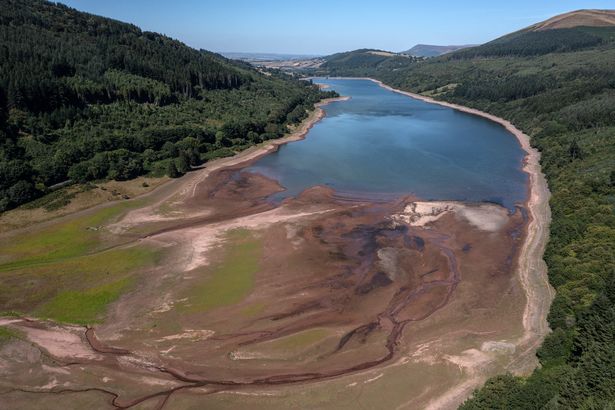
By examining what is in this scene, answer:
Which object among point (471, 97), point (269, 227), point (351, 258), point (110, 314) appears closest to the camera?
point (110, 314)

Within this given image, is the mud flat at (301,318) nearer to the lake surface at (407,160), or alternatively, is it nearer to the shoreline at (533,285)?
the shoreline at (533,285)

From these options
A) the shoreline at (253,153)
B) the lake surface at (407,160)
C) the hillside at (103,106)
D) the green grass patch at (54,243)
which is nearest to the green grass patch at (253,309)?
the green grass patch at (54,243)

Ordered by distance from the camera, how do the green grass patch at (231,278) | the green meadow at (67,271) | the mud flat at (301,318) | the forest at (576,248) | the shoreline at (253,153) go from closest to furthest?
the forest at (576,248) → the mud flat at (301,318) → the green meadow at (67,271) → the green grass patch at (231,278) → the shoreline at (253,153)

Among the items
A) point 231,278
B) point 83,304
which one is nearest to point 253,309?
point 231,278

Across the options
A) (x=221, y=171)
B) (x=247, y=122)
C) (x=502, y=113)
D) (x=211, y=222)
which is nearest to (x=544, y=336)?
(x=211, y=222)

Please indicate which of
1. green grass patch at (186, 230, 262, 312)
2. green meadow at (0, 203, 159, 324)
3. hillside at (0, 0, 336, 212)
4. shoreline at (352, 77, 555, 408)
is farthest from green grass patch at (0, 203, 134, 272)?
shoreline at (352, 77, 555, 408)

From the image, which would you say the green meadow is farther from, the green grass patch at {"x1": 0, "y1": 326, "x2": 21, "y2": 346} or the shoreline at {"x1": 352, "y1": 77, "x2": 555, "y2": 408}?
the shoreline at {"x1": 352, "y1": 77, "x2": 555, "y2": 408}

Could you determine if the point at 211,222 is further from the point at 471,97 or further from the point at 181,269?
the point at 471,97
